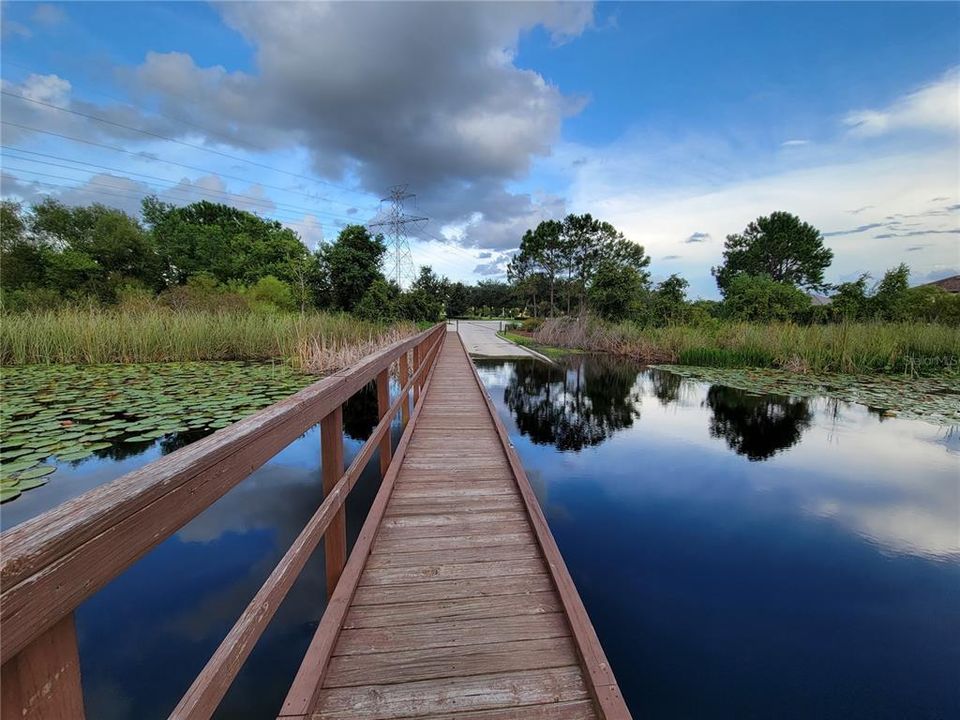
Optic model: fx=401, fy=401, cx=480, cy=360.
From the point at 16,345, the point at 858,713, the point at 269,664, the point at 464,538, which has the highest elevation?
the point at 16,345

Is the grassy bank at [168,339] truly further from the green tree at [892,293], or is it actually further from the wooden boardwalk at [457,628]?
the green tree at [892,293]

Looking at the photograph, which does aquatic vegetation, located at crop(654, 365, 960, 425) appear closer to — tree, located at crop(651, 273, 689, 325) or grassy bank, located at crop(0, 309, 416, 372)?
tree, located at crop(651, 273, 689, 325)

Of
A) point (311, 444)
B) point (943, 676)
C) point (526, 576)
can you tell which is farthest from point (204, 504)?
point (311, 444)

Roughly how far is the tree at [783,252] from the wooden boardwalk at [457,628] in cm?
5073

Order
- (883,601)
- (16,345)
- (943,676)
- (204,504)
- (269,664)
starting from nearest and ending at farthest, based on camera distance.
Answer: (204,504) < (943,676) < (269,664) < (883,601) < (16,345)

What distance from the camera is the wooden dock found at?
90cm

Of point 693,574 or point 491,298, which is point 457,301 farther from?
point 693,574

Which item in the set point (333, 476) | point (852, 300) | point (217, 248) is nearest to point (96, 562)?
point (333, 476)

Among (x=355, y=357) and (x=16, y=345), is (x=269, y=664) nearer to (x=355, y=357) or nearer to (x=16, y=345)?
(x=355, y=357)

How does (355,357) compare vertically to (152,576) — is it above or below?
above

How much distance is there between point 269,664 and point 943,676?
3.97 metres

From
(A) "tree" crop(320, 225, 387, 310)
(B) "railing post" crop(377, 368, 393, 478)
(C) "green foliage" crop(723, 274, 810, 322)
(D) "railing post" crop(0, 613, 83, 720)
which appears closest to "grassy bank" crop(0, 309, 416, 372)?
(A) "tree" crop(320, 225, 387, 310)

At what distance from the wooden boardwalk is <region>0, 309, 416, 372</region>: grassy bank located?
7075mm

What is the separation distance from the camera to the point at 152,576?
313 centimetres
